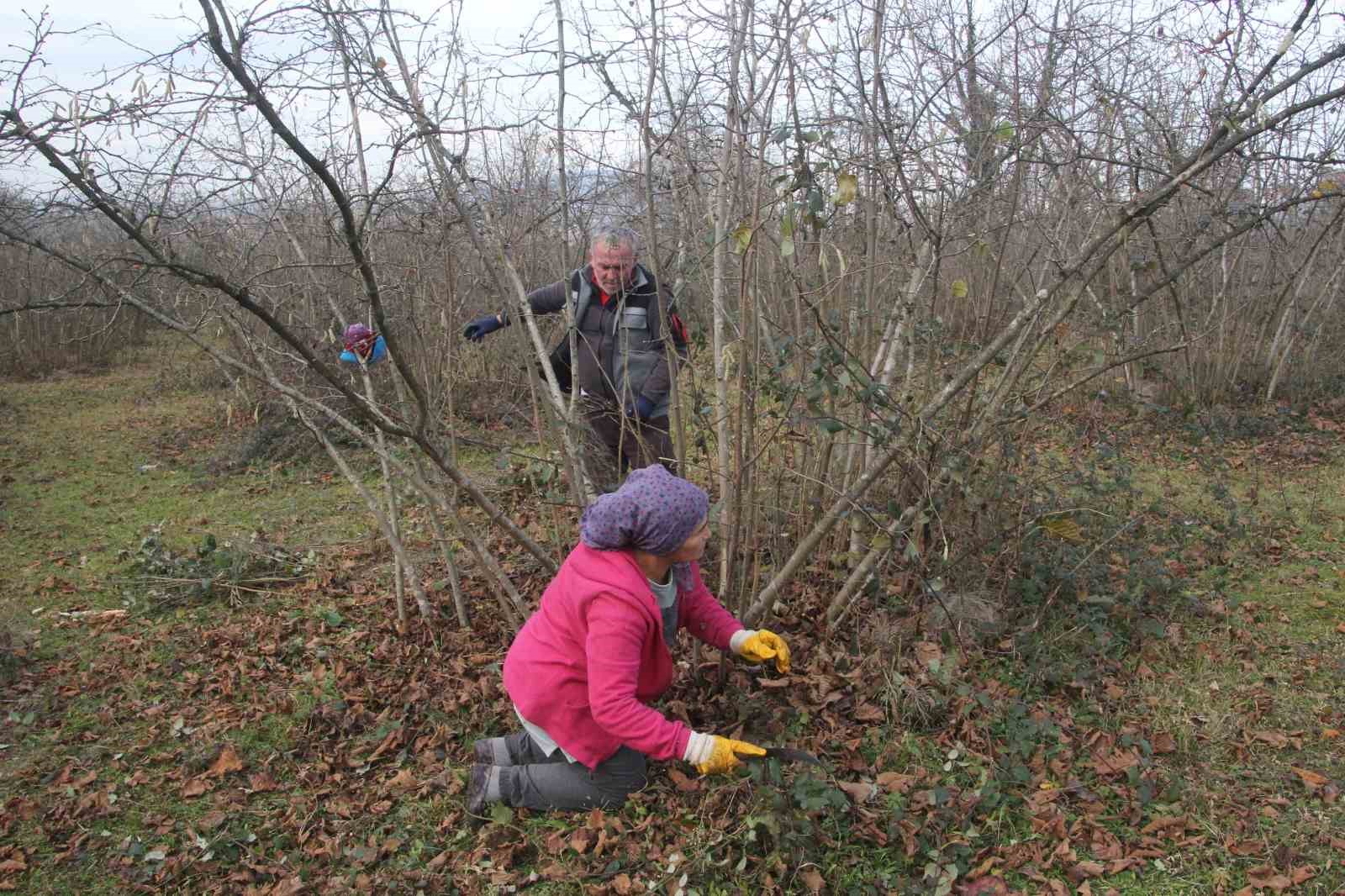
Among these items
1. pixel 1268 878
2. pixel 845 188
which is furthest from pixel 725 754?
pixel 845 188

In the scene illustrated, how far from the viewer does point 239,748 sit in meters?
3.04

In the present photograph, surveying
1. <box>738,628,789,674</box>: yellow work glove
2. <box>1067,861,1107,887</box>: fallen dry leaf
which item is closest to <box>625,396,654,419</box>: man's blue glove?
<box>738,628,789,674</box>: yellow work glove

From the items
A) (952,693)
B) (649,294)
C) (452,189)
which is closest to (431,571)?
(649,294)

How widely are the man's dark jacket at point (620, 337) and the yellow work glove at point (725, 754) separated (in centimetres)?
158

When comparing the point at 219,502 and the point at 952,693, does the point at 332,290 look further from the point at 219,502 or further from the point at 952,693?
the point at 952,693

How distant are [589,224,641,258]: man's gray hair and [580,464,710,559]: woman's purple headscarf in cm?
147

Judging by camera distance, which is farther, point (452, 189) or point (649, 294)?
point (649, 294)

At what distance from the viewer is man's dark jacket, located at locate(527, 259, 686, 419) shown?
3645 mm

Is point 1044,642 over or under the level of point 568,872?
over

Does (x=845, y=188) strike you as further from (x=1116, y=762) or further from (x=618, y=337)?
(x=1116, y=762)

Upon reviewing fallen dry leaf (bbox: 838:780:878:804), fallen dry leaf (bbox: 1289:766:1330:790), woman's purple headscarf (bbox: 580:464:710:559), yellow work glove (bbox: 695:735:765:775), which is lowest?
fallen dry leaf (bbox: 1289:766:1330:790)

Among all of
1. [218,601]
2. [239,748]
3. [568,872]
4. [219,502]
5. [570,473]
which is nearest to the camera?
[568,872]

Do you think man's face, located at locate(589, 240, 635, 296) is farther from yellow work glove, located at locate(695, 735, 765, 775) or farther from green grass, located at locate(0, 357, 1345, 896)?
yellow work glove, located at locate(695, 735, 765, 775)

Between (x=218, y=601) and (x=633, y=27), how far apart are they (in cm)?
312
